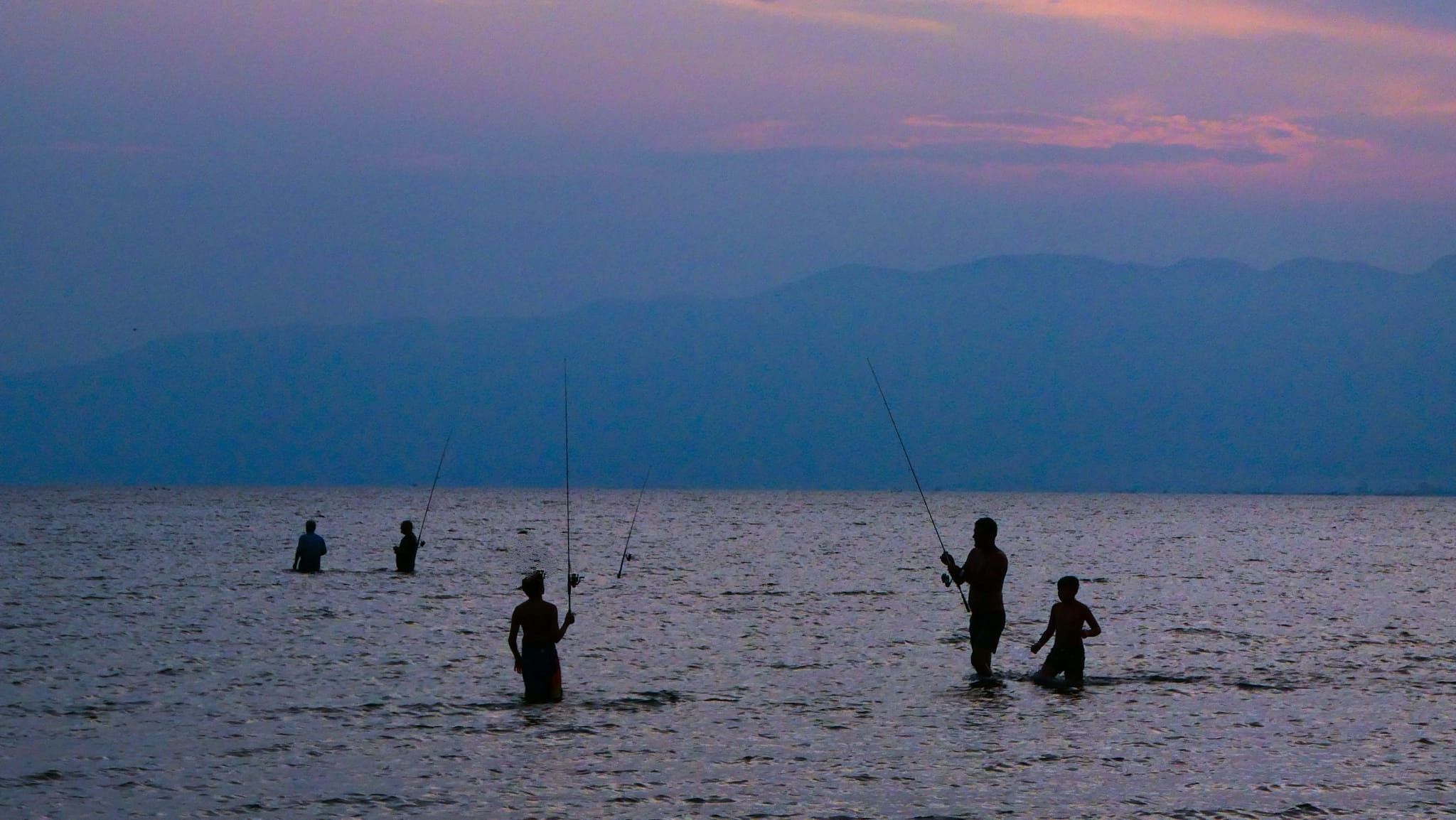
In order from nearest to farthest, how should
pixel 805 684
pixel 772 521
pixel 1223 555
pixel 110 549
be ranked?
pixel 805 684 < pixel 110 549 < pixel 1223 555 < pixel 772 521

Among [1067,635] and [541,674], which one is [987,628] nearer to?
[1067,635]

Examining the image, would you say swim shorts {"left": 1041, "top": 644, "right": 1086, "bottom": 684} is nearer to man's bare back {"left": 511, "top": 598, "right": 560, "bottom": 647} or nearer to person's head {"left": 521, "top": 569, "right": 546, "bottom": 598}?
man's bare back {"left": 511, "top": 598, "right": 560, "bottom": 647}

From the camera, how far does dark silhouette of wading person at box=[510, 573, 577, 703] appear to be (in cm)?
1431

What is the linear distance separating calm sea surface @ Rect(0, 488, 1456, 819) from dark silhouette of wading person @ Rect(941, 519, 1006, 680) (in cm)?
79

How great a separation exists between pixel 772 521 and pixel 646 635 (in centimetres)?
6884

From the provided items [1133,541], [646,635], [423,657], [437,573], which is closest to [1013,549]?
[1133,541]

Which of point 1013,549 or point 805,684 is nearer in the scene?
point 805,684

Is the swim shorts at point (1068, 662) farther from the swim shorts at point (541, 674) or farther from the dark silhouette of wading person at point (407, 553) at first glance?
the dark silhouette of wading person at point (407, 553)

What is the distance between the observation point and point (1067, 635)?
16.5 meters

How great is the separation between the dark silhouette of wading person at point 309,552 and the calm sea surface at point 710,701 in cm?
67

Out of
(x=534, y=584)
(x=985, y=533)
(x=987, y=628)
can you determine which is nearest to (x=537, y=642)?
(x=534, y=584)

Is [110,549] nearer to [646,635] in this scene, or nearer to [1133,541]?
[646,635]

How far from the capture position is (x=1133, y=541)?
67312 millimetres

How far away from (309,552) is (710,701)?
1818 cm
